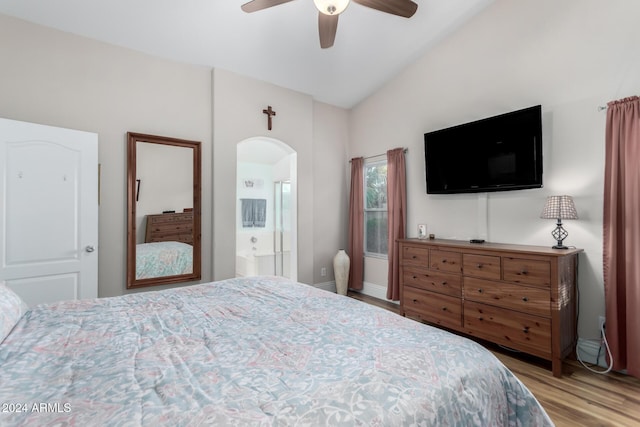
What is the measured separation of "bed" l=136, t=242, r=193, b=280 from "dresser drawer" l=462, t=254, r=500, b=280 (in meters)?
2.80

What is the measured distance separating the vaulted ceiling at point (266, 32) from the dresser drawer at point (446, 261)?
2.36m

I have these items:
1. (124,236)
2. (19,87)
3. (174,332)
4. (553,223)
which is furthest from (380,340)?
(19,87)

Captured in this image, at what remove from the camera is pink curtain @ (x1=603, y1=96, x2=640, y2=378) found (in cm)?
221

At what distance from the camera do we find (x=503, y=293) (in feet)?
8.42

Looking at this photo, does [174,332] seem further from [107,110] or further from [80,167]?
[107,110]

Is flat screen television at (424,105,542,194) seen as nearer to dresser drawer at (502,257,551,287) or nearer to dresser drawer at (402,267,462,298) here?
dresser drawer at (502,257,551,287)

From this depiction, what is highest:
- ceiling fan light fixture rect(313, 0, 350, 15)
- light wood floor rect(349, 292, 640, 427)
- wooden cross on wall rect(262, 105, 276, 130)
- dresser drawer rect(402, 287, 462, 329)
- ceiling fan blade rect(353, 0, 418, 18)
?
ceiling fan blade rect(353, 0, 418, 18)

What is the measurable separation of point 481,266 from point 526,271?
1.13 ft

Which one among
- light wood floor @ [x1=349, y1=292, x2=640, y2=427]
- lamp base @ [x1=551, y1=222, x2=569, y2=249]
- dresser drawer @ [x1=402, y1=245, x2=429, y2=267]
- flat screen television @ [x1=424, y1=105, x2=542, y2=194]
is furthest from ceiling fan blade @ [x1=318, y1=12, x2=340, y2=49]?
light wood floor @ [x1=349, y1=292, x2=640, y2=427]

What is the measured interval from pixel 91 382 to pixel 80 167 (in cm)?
236

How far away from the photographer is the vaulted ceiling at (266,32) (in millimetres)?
2631

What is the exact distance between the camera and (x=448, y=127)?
136 inches

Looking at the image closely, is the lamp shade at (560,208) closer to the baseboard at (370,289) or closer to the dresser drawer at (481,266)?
the dresser drawer at (481,266)

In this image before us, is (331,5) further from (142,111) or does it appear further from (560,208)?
(560,208)
